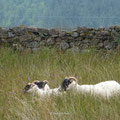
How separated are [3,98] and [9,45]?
243 inches

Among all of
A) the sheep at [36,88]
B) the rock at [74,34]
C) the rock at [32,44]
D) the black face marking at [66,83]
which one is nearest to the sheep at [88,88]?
the black face marking at [66,83]

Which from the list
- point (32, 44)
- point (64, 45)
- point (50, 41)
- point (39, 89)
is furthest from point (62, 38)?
point (39, 89)

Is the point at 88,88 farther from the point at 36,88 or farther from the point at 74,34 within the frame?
the point at 74,34

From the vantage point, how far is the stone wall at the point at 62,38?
33.7ft

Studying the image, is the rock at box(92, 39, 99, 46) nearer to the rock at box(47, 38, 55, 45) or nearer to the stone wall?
the stone wall

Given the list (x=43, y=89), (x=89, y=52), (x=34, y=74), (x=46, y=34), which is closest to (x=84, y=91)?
(x=43, y=89)

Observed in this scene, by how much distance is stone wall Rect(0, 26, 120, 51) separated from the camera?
10.3 m

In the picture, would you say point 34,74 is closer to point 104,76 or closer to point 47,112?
point 104,76

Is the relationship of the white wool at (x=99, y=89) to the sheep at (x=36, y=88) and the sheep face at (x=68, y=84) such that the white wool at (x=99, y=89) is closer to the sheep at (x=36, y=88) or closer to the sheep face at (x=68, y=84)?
the sheep face at (x=68, y=84)

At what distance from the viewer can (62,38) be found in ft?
34.5

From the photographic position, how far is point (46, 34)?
10633 millimetres

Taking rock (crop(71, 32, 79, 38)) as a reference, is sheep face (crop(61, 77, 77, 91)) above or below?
below

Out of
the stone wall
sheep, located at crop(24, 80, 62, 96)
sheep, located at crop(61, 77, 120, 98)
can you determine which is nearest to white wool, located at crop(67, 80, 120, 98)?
sheep, located at crop(61, 77, 120, 98)

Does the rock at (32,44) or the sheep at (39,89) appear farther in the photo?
the rock at (32,44)
